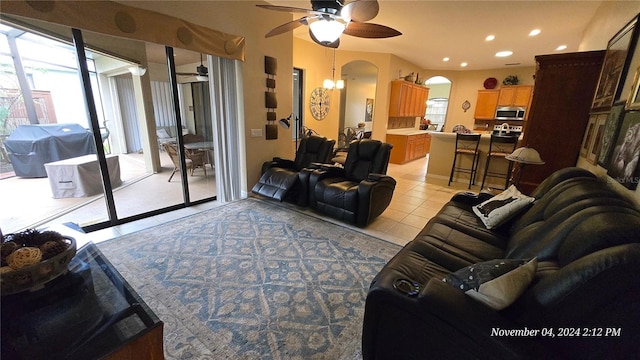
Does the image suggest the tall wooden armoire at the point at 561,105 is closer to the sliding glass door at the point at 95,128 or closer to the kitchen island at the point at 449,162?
the kitchen island at the point at 449,162

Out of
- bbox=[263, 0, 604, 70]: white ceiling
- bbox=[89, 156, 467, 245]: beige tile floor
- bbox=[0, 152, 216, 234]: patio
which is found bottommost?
bbox=[89, 156, 467, 245]: beige tile floor

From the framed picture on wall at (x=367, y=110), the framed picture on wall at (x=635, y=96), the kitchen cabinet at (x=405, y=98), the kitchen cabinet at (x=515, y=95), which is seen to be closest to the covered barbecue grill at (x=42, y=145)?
the framed picture on wall at (x=635, y=96)

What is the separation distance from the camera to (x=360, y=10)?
6.63 feet

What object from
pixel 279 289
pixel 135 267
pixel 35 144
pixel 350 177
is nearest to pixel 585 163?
pixel 350 177

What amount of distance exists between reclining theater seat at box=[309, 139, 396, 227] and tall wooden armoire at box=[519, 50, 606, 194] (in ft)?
6.19

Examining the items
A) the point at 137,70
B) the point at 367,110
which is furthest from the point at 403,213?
the point at 367,110

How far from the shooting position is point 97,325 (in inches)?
45.8

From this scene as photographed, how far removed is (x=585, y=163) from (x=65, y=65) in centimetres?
569

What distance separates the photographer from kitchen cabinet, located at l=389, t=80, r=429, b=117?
6.72m

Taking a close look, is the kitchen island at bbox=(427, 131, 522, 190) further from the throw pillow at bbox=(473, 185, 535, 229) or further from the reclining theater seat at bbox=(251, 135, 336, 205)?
the throw pillow at bbox=(473, 185, 535, 229)

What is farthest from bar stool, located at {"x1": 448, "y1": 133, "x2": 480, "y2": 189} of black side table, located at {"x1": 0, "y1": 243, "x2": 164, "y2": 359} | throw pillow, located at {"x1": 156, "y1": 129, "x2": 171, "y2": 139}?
black side table, located at {"x1": 0, "y1": 243, "x2": 164, "y2": 359}

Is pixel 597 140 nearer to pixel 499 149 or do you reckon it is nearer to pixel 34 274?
pixel 499 149

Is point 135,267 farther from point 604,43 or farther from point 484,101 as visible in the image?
point 484,101

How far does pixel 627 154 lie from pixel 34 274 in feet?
11.3
